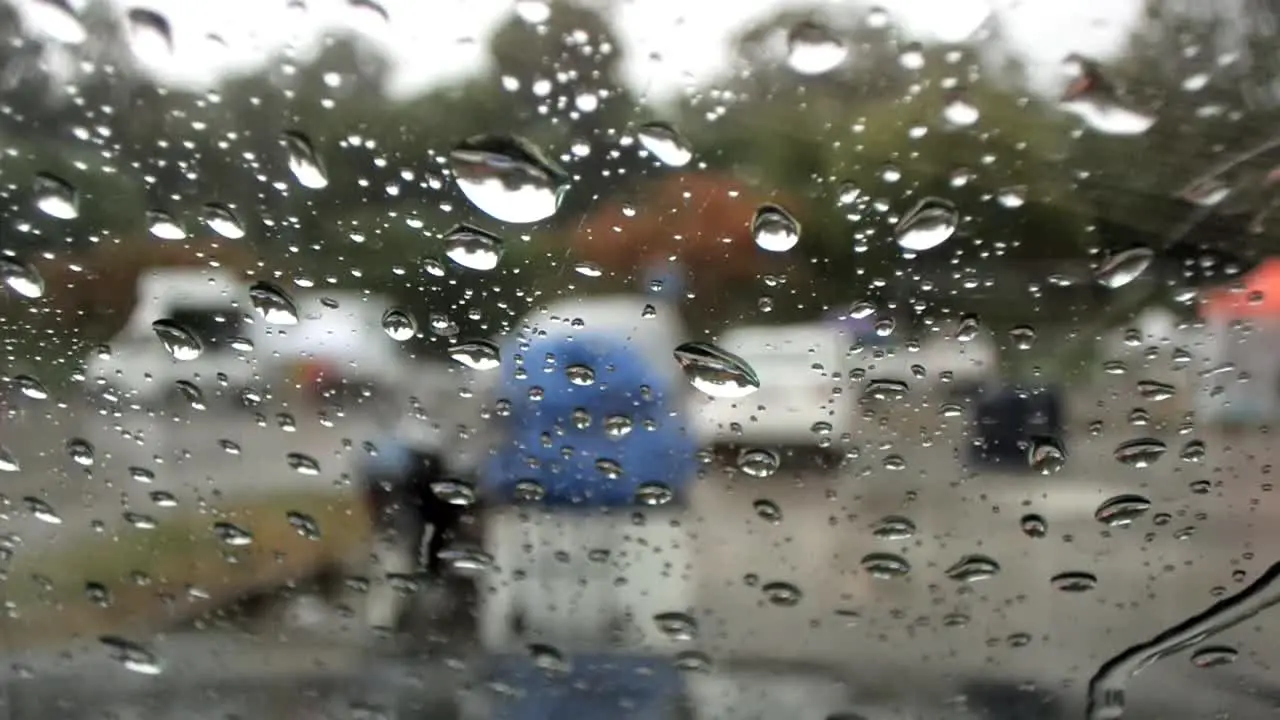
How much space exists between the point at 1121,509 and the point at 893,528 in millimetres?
272

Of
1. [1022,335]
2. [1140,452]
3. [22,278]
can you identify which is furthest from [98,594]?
[1140,452]

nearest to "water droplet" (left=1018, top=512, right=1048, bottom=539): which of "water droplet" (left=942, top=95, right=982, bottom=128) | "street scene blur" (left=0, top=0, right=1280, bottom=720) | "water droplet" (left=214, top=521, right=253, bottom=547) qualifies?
"street scene blur" (left=0, top=0, right=1280, bottom=720)

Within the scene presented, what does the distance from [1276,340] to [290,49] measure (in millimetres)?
1210

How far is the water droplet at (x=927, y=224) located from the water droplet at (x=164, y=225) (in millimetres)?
874

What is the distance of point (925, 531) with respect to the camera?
1.19 meters

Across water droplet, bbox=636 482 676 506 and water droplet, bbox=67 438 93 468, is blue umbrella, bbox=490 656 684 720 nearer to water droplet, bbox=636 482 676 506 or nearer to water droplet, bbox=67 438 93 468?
water droplet, bbox=636 482 676 506

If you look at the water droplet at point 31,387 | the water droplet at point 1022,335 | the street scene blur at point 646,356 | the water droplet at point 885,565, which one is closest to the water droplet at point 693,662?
the street scene blur at point 646,356

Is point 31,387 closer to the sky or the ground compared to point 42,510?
closer to the sky

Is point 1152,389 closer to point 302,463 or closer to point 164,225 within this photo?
point 302,463

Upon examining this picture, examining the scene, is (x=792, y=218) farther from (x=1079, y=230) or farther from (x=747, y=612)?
(x=747, y=612)

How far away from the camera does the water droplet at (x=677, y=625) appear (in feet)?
4.12

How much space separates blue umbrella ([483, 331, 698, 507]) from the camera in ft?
3.90

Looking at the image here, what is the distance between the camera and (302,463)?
1.26 metres

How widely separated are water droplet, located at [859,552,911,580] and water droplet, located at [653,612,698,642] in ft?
0.78
